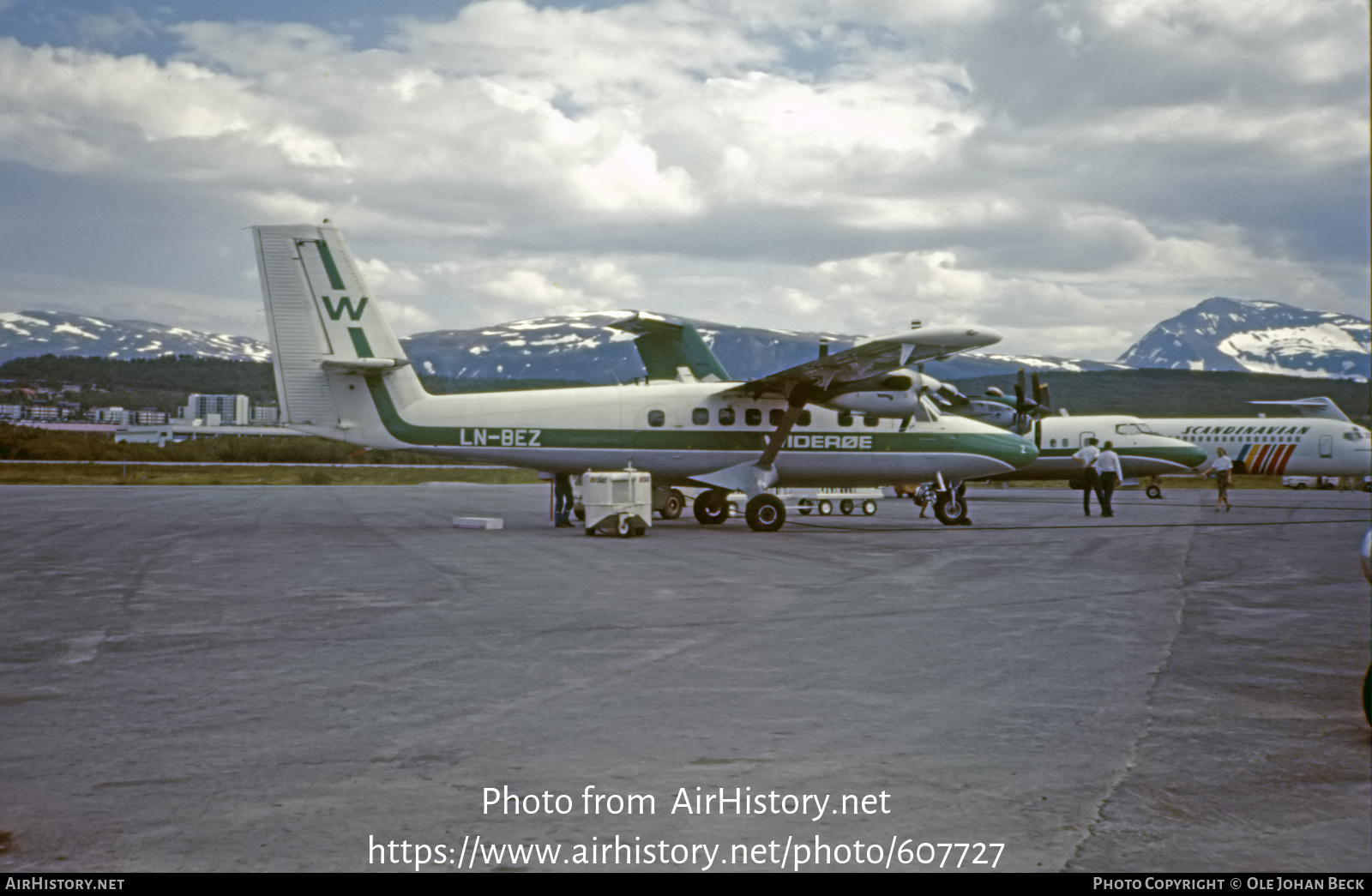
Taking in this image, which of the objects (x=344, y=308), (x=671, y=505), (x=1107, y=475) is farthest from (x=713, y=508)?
(x=1107, y=475)

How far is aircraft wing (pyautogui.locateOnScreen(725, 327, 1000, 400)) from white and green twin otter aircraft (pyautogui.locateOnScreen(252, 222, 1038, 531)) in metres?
0.04

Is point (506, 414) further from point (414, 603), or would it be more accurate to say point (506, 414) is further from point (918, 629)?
point (918, 629)

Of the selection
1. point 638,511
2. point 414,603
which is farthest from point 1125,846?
point 638,511

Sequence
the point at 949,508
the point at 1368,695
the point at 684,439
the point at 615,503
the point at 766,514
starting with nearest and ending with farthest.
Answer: the point at 1368,695 < the point at 615,503 < the point at 766,514 < the point at 684,439 < the point at 949,508

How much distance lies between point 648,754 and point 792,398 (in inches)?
752

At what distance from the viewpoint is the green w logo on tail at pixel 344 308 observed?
22.7 m

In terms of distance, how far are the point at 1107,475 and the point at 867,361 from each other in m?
11.6

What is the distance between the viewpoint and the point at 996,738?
6.13m

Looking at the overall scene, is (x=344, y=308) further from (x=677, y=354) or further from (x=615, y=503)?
(x=677, y=354)

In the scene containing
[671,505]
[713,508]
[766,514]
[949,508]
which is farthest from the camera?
[671,505]

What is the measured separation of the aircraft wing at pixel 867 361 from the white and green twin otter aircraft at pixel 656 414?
4cm

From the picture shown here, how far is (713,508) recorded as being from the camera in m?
26.4
